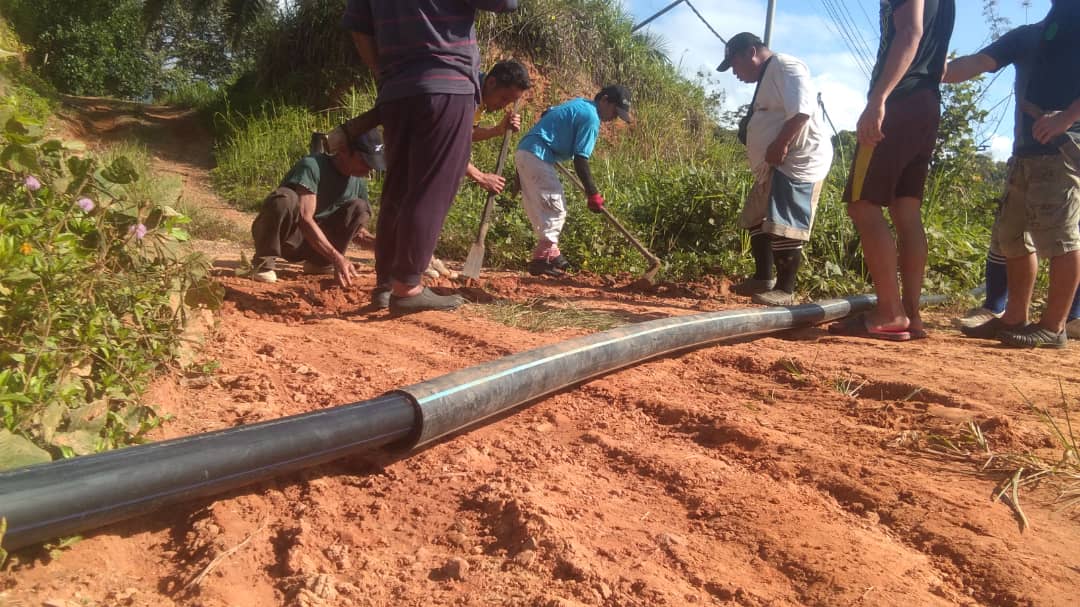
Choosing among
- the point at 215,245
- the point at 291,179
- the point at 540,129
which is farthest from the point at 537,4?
the point at 291,179

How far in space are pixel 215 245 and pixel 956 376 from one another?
4.70m

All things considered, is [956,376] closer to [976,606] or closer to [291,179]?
[976,606]

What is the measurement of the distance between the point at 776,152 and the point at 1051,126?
1355 mm

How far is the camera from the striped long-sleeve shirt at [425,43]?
9.68ft

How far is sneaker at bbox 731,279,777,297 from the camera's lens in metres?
4.45

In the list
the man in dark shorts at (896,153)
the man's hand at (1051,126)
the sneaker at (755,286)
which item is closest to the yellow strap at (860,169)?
the man in dark shorts at (896,153)

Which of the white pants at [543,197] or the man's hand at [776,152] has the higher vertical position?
the man's hand at [776,152]

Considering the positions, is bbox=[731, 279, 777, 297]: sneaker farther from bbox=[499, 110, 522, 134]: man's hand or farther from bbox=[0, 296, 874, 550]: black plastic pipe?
bbox=[0, 296, 874, 550]: black plastic pipe

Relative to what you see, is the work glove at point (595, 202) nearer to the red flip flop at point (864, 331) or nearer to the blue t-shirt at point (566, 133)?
the blue t-shirt at point (566, 133)

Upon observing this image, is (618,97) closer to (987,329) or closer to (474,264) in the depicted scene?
(474,264)

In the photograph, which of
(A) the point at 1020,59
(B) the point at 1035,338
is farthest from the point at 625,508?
(A) the point at 1020,59

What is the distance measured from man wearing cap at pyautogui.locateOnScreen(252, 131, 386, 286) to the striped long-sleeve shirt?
2.09 feet

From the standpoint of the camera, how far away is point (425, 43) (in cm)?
297

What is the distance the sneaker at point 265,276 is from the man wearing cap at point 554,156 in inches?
73.7
